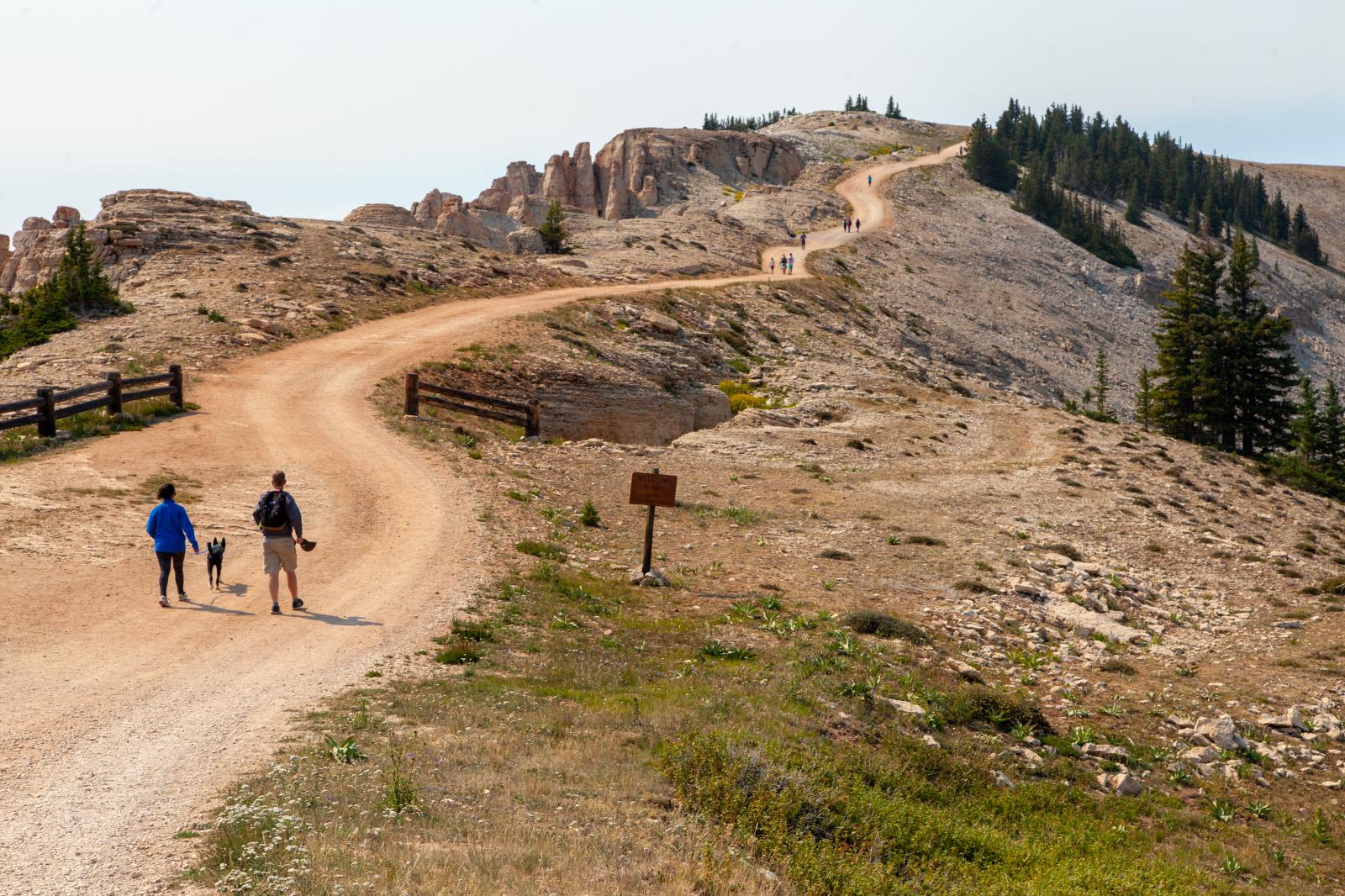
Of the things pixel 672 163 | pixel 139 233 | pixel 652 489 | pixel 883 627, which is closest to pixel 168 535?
pixel 652 489

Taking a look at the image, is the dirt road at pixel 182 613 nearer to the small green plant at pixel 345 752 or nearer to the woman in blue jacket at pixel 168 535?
the woman in blue jacket at pixel 168 535

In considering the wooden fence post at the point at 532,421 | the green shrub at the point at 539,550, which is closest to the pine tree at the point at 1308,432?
the wooden fence post at the point at 532,421

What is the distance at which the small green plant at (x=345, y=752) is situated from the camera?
9602 mm

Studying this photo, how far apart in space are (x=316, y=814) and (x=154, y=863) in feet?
4.05

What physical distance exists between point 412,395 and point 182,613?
16.1 m

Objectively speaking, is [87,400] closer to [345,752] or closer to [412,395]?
[412,395]

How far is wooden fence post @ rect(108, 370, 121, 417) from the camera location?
84.9 feet

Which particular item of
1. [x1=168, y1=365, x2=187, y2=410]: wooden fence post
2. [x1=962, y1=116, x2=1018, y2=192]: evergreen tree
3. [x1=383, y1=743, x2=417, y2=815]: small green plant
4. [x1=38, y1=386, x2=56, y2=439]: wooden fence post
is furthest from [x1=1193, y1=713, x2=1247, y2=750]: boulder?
[x1=962, y1=116, x2=1018, y2=192]: evergreen tree

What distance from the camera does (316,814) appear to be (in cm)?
801

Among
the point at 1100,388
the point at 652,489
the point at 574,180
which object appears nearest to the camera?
the point at 652,489

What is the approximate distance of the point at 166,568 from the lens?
15.3 metres

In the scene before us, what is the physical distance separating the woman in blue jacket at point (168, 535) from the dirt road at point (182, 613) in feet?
1.45

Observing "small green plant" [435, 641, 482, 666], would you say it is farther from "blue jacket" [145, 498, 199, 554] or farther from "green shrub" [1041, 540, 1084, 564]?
"green shrub" [1041, 540, 1084, 564]

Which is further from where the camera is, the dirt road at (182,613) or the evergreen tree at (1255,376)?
the evergreen tree at (1255,376)
